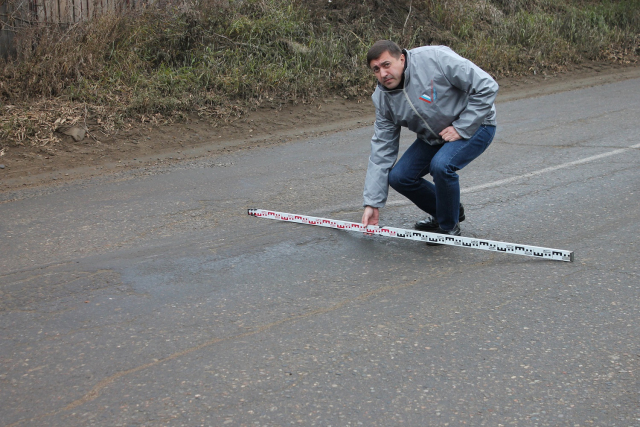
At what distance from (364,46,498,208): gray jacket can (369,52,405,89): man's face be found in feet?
0.21

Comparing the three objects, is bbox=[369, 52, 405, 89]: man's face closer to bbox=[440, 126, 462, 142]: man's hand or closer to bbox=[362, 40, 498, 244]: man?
bbox=[362, 40, 498, 244]: man

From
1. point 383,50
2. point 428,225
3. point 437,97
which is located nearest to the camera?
point 383,50

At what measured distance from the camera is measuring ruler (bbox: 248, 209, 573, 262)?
4906 millimetres

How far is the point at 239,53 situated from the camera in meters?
11.6

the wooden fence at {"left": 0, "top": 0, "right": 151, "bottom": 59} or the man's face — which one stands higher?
the man's face

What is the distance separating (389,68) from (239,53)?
7127 mm

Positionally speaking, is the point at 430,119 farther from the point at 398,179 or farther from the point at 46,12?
the point at 46,12

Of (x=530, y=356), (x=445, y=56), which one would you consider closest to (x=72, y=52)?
(x=445, y=56)

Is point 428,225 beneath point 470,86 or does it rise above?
beneath

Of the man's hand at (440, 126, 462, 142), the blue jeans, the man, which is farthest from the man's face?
the blue jeans

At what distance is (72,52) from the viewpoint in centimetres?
1041

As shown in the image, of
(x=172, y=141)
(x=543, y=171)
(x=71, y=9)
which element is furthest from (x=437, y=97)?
(x=71, y=9)

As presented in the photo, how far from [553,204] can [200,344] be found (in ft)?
12.2

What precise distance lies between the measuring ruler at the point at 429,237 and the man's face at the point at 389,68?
3.73 ft
